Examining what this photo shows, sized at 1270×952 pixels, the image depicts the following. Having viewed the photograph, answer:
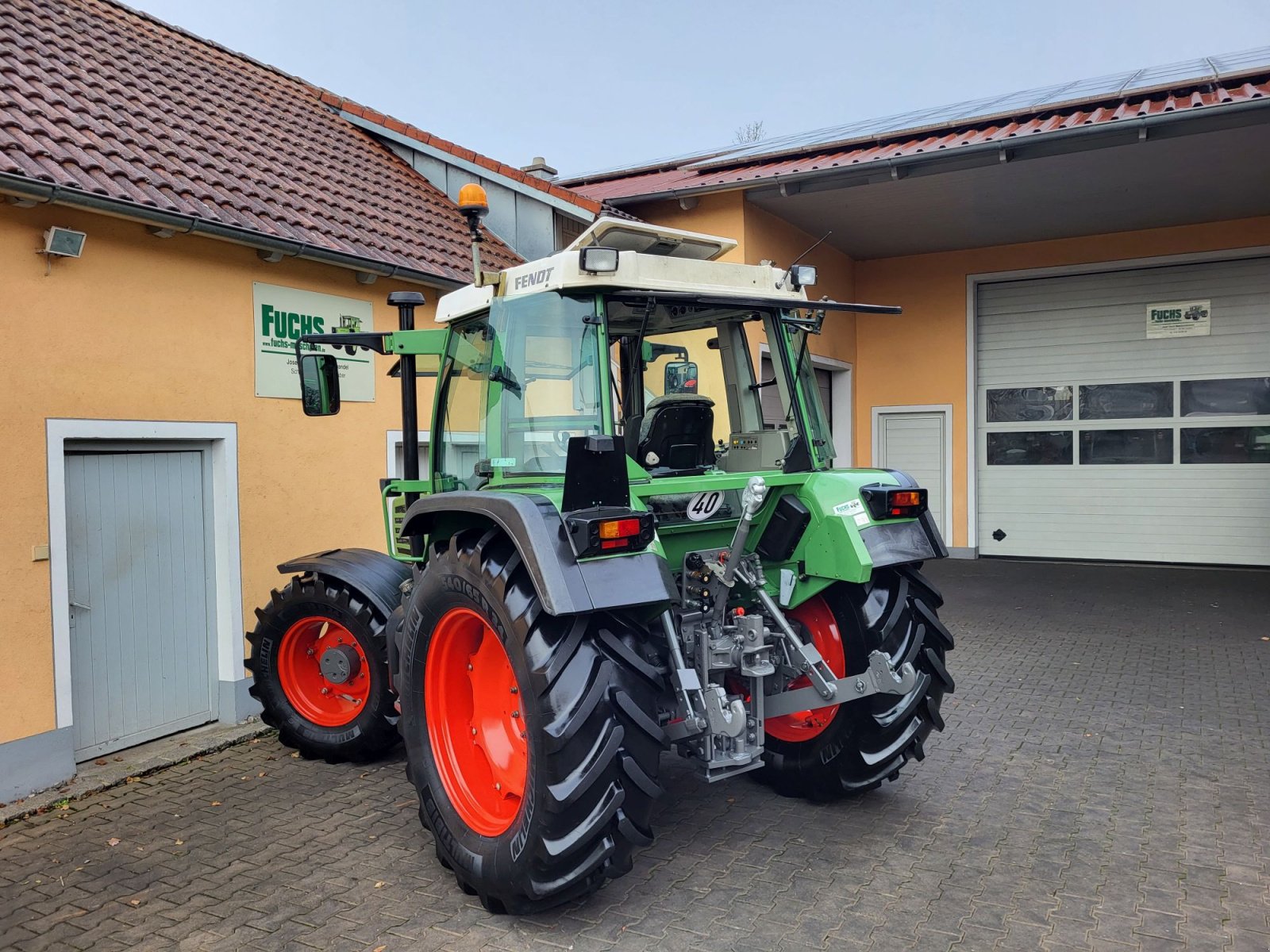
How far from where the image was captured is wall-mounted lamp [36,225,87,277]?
4.70 m

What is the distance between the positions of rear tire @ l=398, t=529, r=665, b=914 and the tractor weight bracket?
759 mm

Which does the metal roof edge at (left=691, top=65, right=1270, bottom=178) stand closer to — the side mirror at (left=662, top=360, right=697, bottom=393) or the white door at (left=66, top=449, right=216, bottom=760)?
the side mirror at (left=662, top=360, right=697, bottom=393)

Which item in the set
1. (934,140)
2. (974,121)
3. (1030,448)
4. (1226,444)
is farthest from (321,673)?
(1226,444)

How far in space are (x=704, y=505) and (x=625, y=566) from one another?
0.77 m

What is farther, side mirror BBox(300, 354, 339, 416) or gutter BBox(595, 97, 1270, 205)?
gutter BBox(595, 97, 1270, 205)

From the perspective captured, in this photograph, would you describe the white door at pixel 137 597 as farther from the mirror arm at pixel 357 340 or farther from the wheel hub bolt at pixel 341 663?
the mirror arm at pixel 357 340

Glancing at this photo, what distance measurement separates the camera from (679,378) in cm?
411

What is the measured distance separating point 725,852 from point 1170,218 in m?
10.2

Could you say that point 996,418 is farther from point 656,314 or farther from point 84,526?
point 84,526

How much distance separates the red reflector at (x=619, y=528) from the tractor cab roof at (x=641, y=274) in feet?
3.04

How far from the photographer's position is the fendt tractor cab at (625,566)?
302 centimetres

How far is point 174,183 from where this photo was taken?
5.60m

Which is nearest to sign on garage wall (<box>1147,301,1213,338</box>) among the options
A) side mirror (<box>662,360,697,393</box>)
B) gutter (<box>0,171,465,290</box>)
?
gutter (<box>0,171,465,290</box>)

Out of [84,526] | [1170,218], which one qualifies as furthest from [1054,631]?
[84,526]
